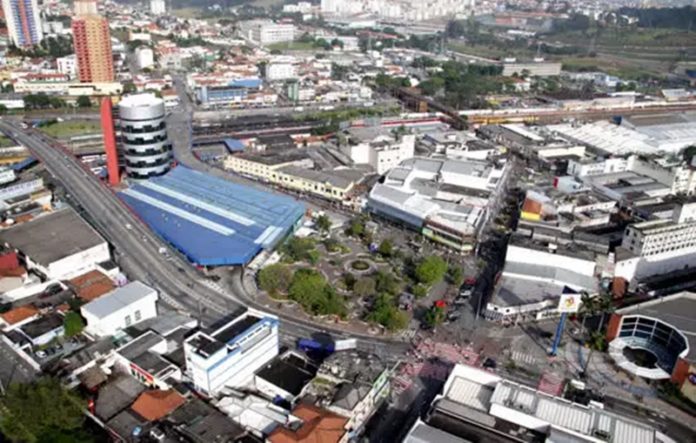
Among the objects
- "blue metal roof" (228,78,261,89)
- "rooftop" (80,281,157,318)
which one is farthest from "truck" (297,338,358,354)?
"blue metal roof" (228,78,261,89)

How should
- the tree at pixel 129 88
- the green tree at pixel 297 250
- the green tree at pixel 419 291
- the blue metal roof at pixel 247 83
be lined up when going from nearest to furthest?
the green tree at pixel 419 291 < the green tree at pixel 297 250 < the tree at pixel 129 88 < the blue metal roof at pixel 247 83

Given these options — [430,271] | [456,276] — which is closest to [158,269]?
[430,271]

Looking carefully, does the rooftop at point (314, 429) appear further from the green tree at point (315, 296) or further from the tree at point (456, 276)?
the tree at point (456, 276)

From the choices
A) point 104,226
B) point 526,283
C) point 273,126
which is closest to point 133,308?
point 104,226

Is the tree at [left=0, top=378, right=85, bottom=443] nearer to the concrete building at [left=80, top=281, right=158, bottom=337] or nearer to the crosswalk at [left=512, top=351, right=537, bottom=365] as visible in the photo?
the concrete building at [left=80, top=281, right=158, bottom=337]

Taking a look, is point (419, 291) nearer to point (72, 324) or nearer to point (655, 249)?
point (655, 249)

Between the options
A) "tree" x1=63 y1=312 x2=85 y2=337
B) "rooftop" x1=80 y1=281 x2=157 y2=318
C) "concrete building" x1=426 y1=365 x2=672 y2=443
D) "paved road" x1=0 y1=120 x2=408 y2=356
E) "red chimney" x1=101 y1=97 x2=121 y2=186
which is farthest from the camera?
"red chimney" x1=101 y1=97 x2=121 y2=186

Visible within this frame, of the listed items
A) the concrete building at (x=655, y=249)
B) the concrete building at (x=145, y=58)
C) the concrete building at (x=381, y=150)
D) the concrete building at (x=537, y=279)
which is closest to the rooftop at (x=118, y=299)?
the concrete building at (x=537, y=279)
